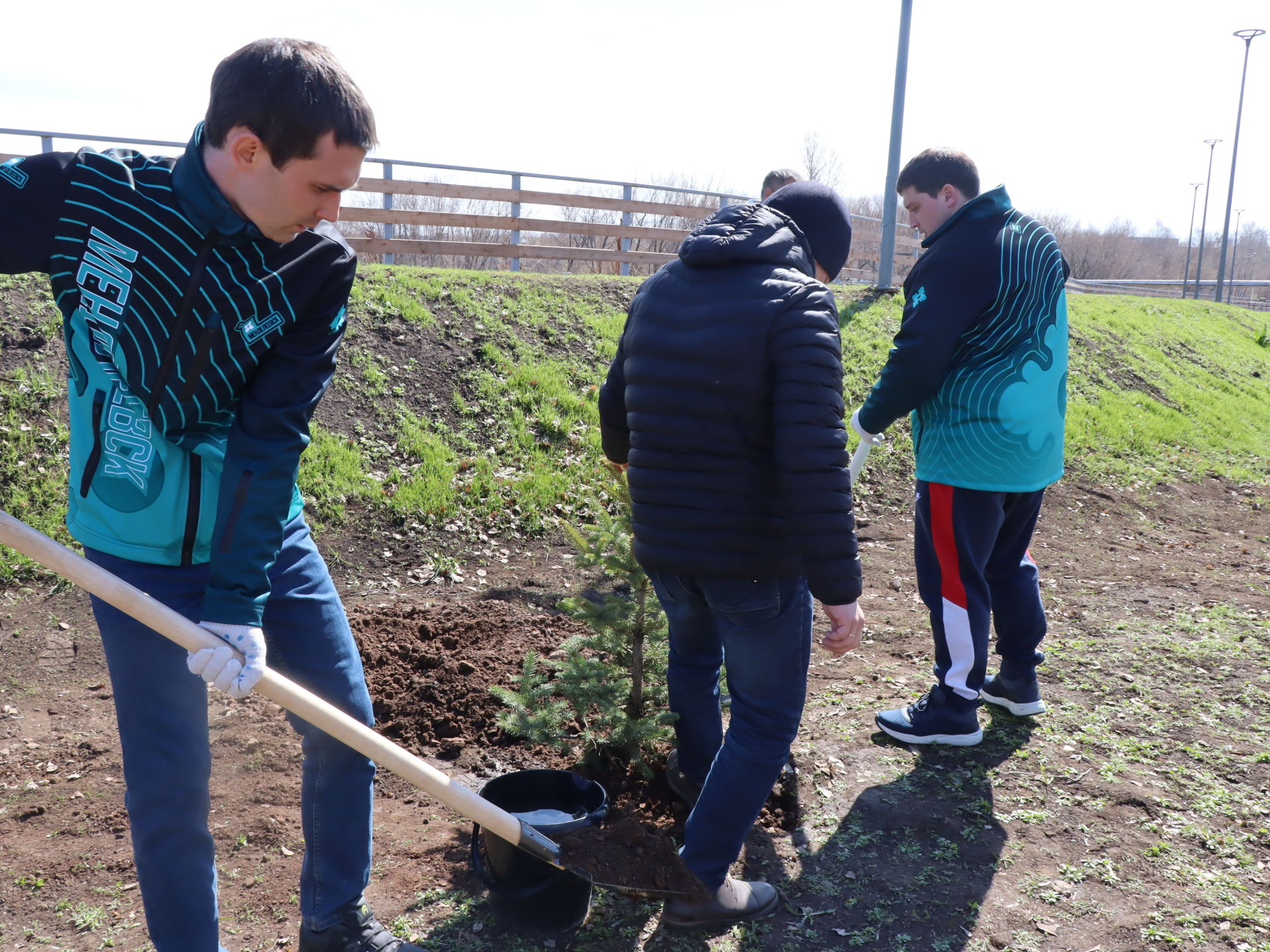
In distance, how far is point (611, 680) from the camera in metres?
3.37

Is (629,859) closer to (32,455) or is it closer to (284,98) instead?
(284,98)

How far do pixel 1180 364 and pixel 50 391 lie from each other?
16923 millimetres

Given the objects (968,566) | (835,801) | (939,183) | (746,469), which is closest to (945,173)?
(939,183)

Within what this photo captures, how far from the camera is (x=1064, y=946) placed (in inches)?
109

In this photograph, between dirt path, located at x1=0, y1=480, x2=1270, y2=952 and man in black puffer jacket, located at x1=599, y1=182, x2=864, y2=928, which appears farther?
dirt path, located at x1=0, y1=480, x2=1270, y2=952

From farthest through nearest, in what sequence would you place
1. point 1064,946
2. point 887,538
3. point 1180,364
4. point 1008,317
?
point 1180,364 → point 887,538 → point 1008,317 → point 1064,946

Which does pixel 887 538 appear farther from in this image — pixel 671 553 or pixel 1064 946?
pixel 671 553

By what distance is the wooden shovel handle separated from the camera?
1.93 meters

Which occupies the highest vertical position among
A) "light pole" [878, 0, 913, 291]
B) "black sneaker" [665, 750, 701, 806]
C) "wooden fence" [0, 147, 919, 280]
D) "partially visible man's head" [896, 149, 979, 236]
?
"light pole" [878, 0, 913, 291]

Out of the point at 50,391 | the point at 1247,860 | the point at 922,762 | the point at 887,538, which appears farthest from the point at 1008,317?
the point at 50,391

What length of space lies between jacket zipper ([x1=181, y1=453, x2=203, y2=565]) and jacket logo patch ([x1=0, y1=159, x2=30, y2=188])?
2.21ft

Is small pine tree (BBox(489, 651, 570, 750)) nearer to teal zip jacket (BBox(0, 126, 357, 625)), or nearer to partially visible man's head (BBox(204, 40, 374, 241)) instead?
teal zip jacket (BBox(0, 126, 357, 625))

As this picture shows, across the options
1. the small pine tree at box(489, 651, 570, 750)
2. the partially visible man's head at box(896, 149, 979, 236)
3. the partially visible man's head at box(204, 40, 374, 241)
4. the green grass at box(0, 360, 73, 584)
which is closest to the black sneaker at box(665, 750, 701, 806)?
the small pine tree at box(489, 651, 570, 750)

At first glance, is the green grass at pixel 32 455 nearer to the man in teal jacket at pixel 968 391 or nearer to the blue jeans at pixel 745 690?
the blue jeans at pixel 745 690
